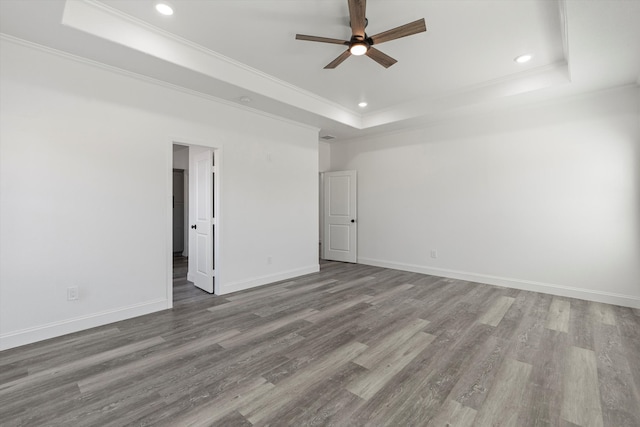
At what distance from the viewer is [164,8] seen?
8.57 ft

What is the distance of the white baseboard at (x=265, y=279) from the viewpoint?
14.0ft

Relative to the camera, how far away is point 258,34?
300 cm

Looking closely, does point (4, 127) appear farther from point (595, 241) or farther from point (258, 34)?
point (595, 241)

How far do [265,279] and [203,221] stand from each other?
1.36 m


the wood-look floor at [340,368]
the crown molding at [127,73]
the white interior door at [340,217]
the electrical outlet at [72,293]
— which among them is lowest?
the wood-look floor at [340,368]

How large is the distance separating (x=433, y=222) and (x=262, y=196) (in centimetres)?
316

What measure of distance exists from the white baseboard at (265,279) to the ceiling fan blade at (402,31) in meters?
3.63

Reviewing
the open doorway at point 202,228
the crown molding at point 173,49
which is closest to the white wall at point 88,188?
the open doorway at point 202,228

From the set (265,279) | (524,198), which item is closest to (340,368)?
(265,279)

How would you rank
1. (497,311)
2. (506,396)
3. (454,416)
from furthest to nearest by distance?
(497,311), (506,396), (454,416)

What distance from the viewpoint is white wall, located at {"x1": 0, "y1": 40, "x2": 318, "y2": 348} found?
2.67m

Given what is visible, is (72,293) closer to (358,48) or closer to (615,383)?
(358,48)

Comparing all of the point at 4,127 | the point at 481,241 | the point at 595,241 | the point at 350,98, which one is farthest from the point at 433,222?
the point at 4,127

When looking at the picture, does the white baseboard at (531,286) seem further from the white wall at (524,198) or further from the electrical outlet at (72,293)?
the electrical outlet at (72,293)
